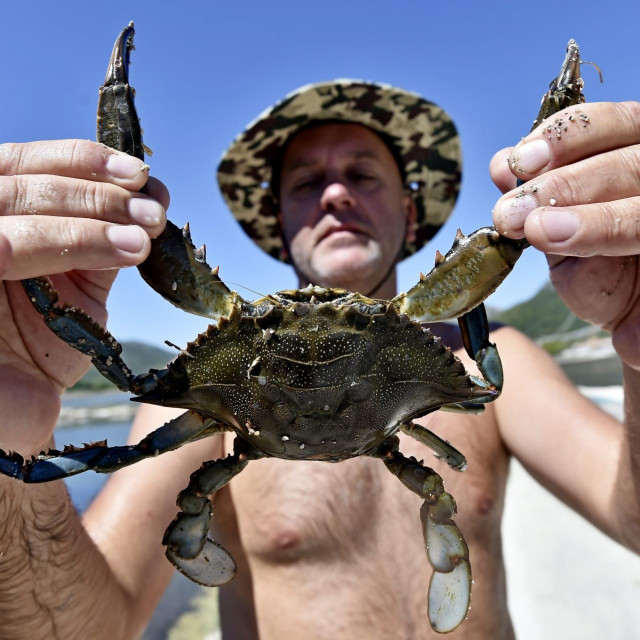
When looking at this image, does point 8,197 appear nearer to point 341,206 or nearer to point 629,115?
point 629,115

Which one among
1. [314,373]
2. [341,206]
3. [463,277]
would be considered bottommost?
[314,373]

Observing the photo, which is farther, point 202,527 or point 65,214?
point 202,527

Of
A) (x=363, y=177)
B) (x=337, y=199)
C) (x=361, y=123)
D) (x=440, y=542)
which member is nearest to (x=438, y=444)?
(x=440, y=542)

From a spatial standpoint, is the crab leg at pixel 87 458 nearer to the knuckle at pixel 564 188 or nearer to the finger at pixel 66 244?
the finger at pixel 66 244

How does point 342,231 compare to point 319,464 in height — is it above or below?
above

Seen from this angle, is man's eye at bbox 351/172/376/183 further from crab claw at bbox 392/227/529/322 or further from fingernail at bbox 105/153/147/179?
fingernail at bbox 105/153/147/179

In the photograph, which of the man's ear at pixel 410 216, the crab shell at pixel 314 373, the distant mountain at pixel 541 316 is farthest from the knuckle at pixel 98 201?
the distant mountain at pixel 541 316

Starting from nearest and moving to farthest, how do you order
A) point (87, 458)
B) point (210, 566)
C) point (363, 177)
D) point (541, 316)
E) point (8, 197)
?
point (8, 197), point (87, 458), point (210, 566), point (363, 177), point (541, 316)

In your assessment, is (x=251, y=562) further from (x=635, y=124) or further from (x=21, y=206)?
(x=635, y=124)
